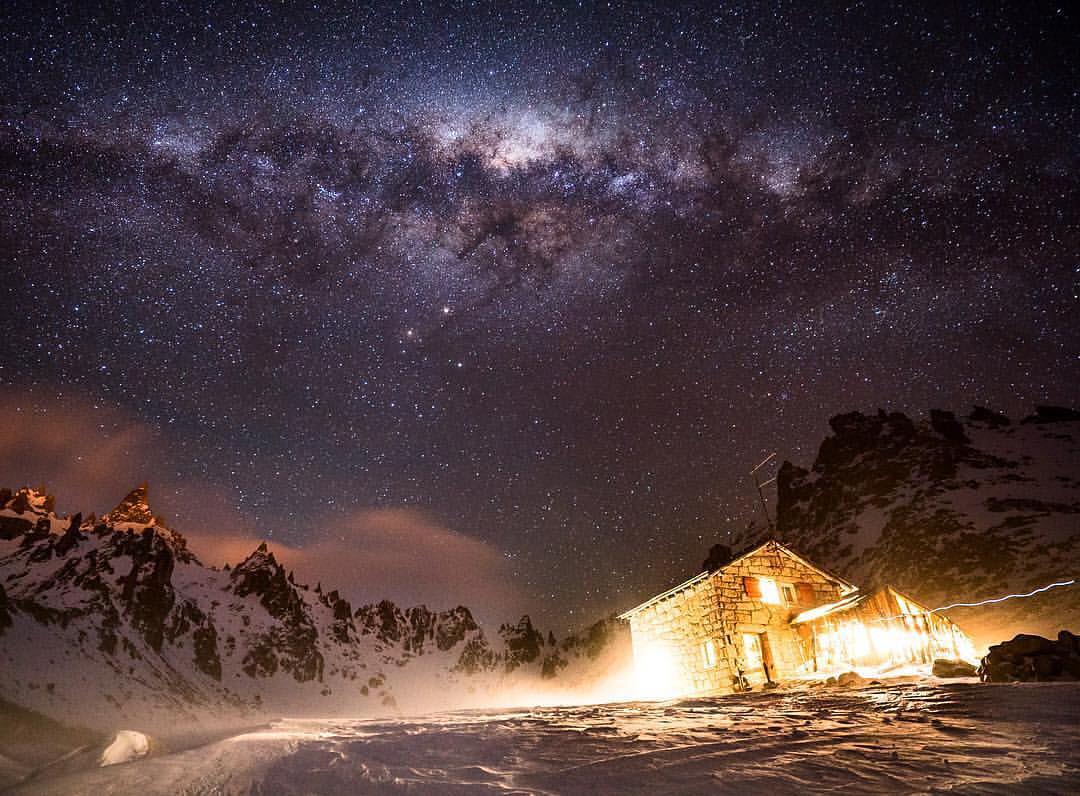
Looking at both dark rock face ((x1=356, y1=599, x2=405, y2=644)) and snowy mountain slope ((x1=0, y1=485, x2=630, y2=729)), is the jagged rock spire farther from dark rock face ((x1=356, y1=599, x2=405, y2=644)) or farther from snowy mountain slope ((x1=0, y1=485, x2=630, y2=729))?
dark rock face ((x1=356, y1=599, x2=405, y2=644))

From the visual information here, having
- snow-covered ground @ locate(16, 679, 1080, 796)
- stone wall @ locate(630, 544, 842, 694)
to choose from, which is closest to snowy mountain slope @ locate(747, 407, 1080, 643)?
stone wall @ locate(630, 544, 842, 694)

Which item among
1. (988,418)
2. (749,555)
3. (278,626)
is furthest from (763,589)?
(278,626)

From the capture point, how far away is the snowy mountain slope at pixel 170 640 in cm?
7606

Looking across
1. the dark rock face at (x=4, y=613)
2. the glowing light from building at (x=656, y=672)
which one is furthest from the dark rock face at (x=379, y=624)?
the glowing light from building at (x=656, y=672)

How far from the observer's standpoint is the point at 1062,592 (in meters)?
44.1

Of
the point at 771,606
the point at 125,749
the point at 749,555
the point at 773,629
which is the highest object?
the point at 749,555

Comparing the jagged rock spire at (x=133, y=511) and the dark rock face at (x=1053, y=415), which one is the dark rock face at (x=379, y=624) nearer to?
the jagged rock spire at (x=133, y=511)

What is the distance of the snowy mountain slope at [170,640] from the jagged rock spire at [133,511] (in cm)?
56

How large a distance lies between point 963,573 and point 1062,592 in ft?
56.1

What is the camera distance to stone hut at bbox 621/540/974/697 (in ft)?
56.3

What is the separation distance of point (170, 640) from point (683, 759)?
14307 centimetres

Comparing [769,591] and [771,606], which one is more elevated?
[769,591]

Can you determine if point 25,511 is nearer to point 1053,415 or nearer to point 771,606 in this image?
point 771,606

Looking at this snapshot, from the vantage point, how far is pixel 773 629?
19.9m
